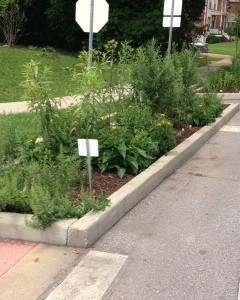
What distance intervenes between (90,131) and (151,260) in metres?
2.46

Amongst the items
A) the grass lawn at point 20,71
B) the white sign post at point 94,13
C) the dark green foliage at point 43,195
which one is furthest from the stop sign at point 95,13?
the dark green foliage at point 43,195

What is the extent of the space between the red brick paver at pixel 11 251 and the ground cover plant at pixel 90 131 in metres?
0.21

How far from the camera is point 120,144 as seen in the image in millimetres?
6086

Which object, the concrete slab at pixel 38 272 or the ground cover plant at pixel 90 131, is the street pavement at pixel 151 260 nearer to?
the concrete slab at pixel 38 272

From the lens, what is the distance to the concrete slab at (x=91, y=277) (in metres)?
3.55

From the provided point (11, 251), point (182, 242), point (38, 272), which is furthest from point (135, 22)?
point (38, 272)

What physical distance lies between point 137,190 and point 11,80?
32.7 ft

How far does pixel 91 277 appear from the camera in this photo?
381 cm

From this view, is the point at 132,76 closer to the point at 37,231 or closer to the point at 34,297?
the point at 37,231

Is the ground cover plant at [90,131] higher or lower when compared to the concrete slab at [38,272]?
higher

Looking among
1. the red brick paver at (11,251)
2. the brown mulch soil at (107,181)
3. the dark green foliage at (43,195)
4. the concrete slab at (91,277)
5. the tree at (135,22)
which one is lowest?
the red brick paver at (11,251)

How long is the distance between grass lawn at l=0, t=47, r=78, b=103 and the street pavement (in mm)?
5777

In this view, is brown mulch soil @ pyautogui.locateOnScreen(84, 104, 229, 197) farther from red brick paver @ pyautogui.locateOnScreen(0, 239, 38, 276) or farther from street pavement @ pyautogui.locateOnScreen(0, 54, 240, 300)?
red brick paver @ pyautogui.locateOnScreen(0, 239, 38, 276)

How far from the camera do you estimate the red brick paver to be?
399 centimetres
